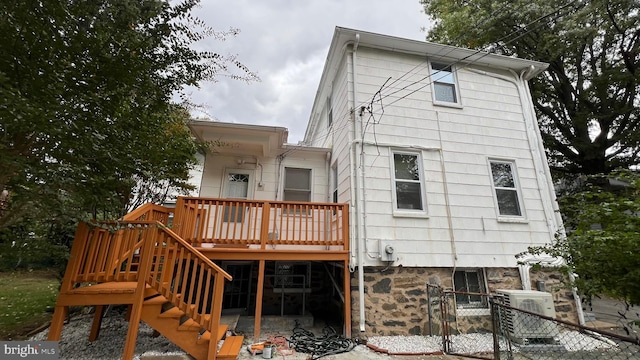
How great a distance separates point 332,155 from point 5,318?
726 centimetres

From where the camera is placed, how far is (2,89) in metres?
2.02

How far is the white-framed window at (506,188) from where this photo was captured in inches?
220

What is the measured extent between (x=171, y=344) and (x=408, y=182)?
4828 millimetres

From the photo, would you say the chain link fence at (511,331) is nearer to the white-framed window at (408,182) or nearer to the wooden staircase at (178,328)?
the white-framed window at (408,182)

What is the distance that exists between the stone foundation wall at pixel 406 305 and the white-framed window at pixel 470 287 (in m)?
0.12

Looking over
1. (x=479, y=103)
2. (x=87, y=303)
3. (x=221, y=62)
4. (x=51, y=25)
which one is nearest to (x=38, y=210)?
(x=87, y=303)

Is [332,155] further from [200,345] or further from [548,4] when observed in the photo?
[548,4]

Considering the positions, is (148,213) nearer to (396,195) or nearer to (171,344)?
(171,344)

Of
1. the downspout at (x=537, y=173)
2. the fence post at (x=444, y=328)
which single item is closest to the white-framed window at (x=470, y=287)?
the fence post at (x=444, y=328)

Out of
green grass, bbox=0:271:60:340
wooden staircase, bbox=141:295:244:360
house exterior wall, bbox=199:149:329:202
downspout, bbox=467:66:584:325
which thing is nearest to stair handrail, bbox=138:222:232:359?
wooden staircase, bbox=141:295:244:360

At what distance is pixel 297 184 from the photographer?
6930 mm

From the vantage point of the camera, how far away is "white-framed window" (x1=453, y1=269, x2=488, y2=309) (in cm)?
504

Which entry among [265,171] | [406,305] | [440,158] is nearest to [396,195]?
[440,158]

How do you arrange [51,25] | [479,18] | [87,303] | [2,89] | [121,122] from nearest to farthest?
[2,89] → [51,25] → [121,122] → [87,303] → [479,18]
